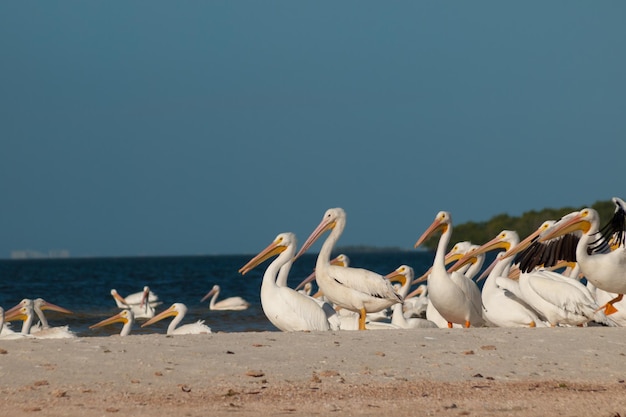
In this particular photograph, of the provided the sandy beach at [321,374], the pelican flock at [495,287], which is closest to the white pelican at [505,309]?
the pelican flock at [495,287]

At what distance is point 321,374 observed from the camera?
227 inches

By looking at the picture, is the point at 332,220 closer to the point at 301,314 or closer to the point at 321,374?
the point at 301,314

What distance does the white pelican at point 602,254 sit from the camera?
819 cm

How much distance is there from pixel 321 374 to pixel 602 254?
343cm

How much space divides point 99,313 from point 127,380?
13936 millimetres

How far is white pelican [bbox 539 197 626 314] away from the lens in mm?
8188

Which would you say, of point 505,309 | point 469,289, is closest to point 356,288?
point 469,289

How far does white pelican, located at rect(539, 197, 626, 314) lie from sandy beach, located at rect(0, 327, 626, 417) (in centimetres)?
102

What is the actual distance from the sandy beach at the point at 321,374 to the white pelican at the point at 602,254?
1.02m

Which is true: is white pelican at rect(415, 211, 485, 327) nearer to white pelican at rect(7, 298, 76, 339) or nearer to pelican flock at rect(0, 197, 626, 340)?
pelican flock at rect(0, 197, 626, 340)

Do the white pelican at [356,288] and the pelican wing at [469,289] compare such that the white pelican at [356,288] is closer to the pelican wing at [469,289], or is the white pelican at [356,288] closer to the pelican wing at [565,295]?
the pelican wing at [469,289]

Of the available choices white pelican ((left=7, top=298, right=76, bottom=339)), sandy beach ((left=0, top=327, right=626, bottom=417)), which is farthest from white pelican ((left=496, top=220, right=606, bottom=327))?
white pelican ((left=7, top=298, right=76, bottom=339))

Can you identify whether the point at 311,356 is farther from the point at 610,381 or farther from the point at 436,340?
the point at 610,381

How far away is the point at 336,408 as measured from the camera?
4902 mm
